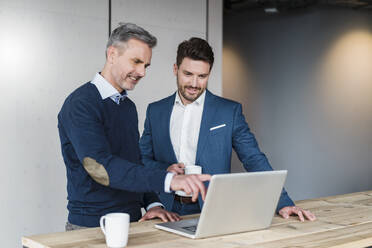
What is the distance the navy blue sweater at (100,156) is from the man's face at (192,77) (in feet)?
1.68

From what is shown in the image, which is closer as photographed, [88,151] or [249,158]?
[88,151]

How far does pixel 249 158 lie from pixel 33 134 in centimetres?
195

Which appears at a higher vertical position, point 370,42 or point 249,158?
point 370,42

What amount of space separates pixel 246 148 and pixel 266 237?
93cm

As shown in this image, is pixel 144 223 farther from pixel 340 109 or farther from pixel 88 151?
pixel 340 109

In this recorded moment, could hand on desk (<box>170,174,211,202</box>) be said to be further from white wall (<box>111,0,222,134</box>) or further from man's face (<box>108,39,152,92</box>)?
white wall (<box>111,0,222,134</box>)

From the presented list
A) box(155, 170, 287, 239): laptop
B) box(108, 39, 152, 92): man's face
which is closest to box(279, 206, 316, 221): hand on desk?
box(155, 170, 287, 239): laptop

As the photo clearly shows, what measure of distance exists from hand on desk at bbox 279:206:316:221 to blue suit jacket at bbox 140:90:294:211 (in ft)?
1.48

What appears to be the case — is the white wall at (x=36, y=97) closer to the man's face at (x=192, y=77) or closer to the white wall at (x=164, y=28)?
the white wall at (x=164, y=28)

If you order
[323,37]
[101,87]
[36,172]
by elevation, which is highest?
[323,37]

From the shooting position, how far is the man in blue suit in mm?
2650

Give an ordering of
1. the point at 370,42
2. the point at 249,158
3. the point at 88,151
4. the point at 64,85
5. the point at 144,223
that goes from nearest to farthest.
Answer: the point at 88,151
the point at 144,223
the point at 249,158
the point at 64,85
the point at 370,42

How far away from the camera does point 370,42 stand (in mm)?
6816

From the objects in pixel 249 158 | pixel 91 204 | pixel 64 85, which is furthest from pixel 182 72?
pixel 64 85
